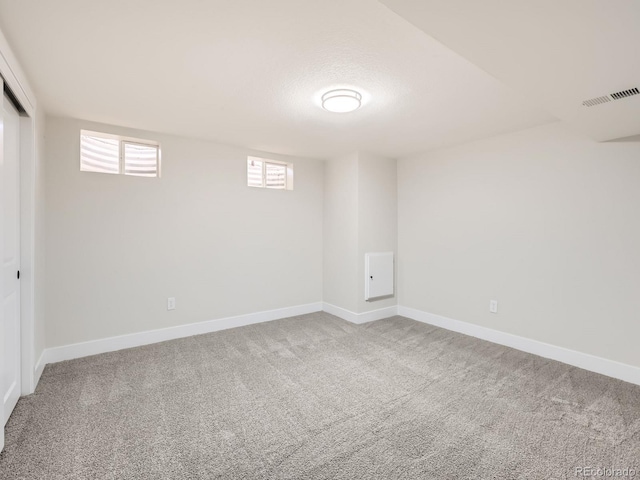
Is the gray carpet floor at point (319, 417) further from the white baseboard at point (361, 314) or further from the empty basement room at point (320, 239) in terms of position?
the white baseboard at point (361, 314)

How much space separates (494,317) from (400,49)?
2900 millimetres

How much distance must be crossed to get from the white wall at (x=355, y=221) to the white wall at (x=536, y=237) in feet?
1.20

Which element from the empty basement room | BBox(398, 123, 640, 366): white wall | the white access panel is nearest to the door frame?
the empty basement room

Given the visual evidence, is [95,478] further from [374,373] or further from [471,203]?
[471,203]

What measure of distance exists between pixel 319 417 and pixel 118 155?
10.4 ft

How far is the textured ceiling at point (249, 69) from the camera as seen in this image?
56.7 inches

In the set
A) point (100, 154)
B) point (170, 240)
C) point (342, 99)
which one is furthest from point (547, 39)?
point (100, 154)

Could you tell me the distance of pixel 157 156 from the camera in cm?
327

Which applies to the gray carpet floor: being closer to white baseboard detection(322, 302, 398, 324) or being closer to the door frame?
the door frame

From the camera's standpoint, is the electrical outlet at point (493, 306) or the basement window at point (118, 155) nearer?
the basement window at point (118, 155)

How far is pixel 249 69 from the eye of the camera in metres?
1.92

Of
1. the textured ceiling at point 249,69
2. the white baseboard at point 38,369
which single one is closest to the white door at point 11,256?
the white baseboard at point 38,369

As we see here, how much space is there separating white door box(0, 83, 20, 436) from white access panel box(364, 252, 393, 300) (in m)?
3.29

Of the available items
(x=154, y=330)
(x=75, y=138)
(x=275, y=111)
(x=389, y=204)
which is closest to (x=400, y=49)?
(x=275, y=111)
